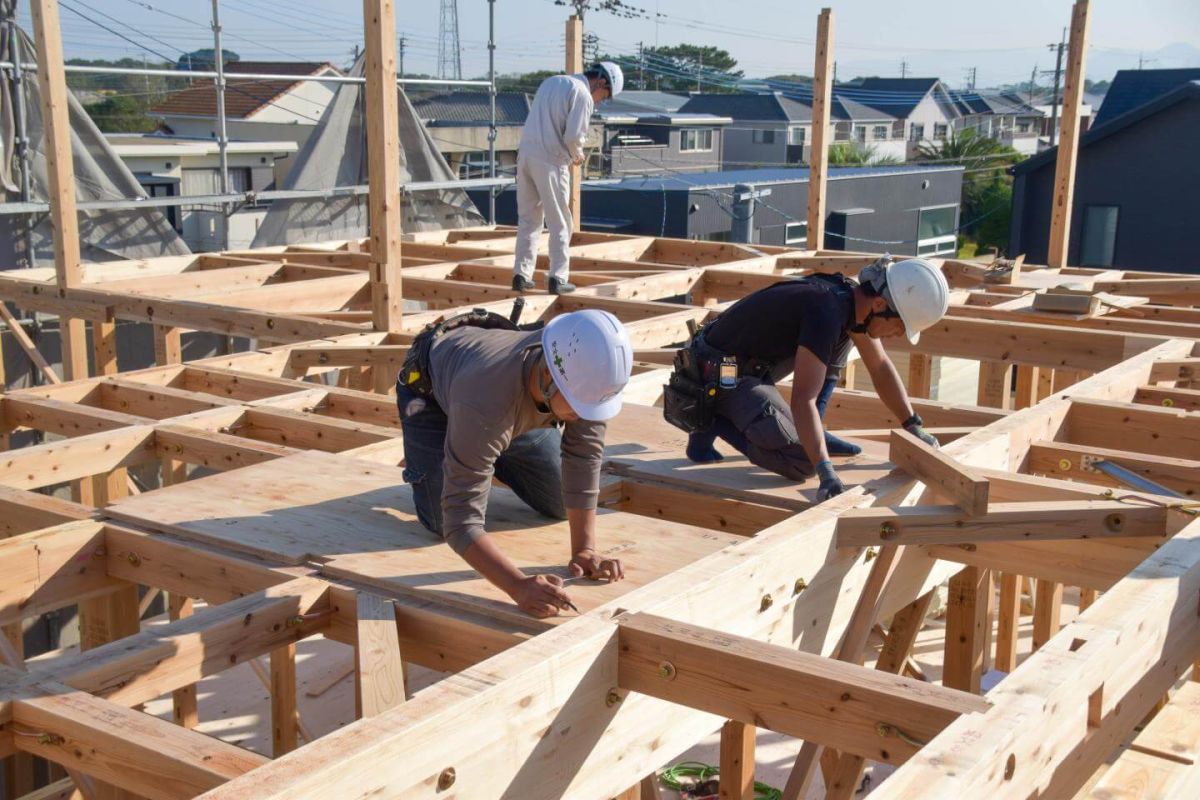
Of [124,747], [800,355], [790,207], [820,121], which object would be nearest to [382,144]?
[800,355]

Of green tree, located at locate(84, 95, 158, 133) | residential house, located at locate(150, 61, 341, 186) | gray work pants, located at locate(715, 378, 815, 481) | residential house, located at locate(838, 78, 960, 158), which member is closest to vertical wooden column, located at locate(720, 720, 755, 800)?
gray work pants, located at locate(715, 378, 815, 481)

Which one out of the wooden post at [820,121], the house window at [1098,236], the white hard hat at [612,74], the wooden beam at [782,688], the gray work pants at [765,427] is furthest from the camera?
the house window at [1098,236]

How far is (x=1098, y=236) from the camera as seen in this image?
858 inches

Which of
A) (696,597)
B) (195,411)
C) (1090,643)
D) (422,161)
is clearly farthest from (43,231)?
(1090,643)

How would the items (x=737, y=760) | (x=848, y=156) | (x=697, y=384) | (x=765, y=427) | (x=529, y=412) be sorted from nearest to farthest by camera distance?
(x=529, y=412) → (x=737, y=760) → (x=765, y=427) → (x=697, y=384) → (x=848, y=156)

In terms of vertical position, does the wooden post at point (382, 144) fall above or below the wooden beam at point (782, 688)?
above

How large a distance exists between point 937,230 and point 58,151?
29.5 meters

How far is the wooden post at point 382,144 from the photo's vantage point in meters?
6.52

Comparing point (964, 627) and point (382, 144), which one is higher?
point (382, 144)

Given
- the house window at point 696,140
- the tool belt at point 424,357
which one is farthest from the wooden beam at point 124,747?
the house window at point 696,140

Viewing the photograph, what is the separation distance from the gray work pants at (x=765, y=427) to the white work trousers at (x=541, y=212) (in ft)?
13.4

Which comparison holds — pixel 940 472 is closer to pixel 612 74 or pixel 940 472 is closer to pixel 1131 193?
pixel 612 74

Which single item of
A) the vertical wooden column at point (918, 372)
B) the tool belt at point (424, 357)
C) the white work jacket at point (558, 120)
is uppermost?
the white work jacket at point (558, 120)

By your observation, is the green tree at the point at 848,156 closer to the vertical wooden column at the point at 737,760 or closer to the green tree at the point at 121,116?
the green tree at the point at 121,116
